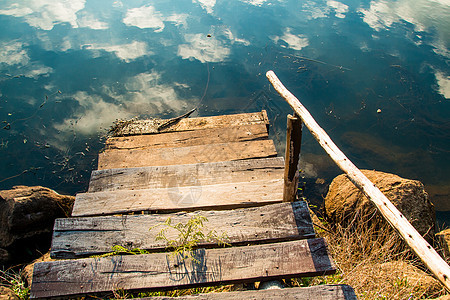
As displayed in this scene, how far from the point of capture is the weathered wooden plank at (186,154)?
4272mm

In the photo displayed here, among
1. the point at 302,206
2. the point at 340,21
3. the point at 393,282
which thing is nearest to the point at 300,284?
the point at 302,206

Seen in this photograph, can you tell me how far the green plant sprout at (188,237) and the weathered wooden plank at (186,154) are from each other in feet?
4.23

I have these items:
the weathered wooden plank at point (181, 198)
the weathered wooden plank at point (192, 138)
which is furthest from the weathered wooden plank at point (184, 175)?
the weathered wooden plank at point (192, 138)

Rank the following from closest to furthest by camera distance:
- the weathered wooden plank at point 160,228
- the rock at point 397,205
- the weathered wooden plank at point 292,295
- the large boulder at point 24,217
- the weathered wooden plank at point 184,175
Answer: the weathered wooden plank at point 292,295, the weathered wooden plank at point 160,228, the weathered wooden plank at point 184,175, the large boulder at point 24,217, the rock at point 397,205

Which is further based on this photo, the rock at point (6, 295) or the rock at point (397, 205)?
the rock at point (397, 205)

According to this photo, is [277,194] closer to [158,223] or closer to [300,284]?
[300,284]

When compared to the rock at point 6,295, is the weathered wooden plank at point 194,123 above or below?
below

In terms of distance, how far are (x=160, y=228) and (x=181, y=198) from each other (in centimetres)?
47

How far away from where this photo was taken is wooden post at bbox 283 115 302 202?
2777 mm

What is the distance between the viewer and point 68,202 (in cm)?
471

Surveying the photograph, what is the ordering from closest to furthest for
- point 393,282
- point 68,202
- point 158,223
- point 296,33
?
point 158,223 < point 393,282 < point 68,202 < point 296,33

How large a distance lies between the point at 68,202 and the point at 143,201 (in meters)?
1.99

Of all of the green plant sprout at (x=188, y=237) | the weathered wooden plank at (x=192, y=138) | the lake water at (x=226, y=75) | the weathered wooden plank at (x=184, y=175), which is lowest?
the lake water at (x=226, y=75)

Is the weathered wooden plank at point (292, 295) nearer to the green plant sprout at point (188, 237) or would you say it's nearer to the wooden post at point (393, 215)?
the green plant sprout at point (188, 237)
